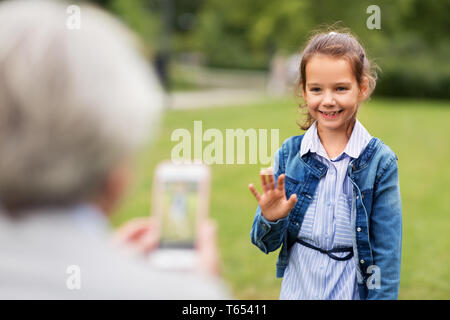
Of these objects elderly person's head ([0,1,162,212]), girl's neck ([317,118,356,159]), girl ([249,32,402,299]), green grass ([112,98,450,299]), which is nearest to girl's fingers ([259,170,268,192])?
girl ([249,32,402,299])

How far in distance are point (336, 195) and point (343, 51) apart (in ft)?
1.54

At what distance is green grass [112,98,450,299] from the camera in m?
4.82

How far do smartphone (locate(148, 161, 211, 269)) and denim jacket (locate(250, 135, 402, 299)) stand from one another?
282 mm

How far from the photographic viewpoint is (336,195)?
1907 millimetres

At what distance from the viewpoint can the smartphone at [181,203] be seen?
1.69 metres

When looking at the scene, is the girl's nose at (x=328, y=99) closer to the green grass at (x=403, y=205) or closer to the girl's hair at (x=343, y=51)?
the girl's hair at (x=343, y=51)

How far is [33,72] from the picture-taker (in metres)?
0.95

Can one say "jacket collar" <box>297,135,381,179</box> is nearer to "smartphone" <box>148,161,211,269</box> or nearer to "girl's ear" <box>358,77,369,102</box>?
"girl's ear" <box>358,77,369,102</box>

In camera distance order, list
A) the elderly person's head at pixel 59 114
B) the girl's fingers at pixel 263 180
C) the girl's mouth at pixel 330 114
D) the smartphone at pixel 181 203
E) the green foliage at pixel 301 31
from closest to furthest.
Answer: the elderly person's head at pixel 59 114, the smartphone at pixel 181 203, the girl's fingers at pixel 263 180, the girl's mouth at pixel 330 114, the green foliage at pixel 301 31

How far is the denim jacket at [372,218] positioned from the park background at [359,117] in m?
0.34

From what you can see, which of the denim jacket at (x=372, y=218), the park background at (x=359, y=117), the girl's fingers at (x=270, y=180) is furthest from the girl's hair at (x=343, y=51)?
the girl's fingers at (x=270, y=180)

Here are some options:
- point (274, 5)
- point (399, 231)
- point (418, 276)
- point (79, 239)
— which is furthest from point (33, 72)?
point (274, 5)

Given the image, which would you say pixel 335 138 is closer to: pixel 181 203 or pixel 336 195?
pixel 336 195
